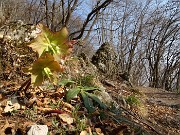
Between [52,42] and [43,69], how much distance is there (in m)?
0.15

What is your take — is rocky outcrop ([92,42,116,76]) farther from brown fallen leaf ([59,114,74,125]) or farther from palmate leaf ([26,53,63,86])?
palmate leaf ([26,53,63,86])

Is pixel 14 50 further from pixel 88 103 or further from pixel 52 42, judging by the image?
pixel 52 42

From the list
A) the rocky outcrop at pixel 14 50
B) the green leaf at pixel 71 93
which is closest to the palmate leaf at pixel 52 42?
the green leaf at pixel 71 93

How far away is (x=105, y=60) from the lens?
6105 millimetres

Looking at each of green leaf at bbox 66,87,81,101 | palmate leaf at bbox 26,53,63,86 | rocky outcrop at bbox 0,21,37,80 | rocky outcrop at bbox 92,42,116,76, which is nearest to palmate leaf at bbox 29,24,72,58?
palmate leaf at bbox 26,53,63,86

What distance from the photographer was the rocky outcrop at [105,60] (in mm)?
5883

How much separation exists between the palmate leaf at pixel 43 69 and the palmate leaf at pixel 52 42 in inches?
1.8

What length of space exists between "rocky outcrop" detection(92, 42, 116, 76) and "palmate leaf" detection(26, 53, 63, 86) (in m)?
4.11

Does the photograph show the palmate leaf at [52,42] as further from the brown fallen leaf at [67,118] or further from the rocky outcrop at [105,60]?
the rocky outcrop at [105,60]

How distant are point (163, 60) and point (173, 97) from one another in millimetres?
12625

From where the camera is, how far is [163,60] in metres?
19.4

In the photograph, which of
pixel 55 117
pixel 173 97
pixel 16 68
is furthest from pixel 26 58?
pixel 173 97

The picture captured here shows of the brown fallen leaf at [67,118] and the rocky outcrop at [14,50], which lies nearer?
the brown fallen leaf at [67,118]

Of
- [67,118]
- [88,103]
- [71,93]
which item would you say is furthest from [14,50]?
[67,118]
